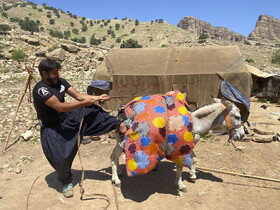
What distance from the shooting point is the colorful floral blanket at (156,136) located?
3.46 metres

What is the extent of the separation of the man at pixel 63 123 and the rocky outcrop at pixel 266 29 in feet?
360

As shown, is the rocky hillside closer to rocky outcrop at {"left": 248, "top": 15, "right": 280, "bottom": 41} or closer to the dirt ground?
the dirt ground

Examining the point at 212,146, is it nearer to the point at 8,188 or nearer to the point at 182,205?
the point at 182,205

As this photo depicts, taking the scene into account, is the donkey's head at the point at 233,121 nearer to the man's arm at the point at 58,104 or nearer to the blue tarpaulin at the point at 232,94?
the man's arm at the point at 58,104

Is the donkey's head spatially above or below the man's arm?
below

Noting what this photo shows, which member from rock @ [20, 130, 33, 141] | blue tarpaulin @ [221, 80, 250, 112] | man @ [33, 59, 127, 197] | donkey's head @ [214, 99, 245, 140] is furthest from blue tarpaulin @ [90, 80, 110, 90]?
donkey's head @ [214, 99, 245, 140]

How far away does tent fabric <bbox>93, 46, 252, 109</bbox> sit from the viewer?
7.06 m

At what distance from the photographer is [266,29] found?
101 meters

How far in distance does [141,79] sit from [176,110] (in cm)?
417

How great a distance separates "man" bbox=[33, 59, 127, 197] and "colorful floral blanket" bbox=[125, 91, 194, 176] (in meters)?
0.36

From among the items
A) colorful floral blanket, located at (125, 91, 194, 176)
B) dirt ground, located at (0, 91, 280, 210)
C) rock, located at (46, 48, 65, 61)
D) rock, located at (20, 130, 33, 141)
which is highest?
rock, located at (46, 48, 65, 61)

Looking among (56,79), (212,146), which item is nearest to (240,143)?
(212,146)

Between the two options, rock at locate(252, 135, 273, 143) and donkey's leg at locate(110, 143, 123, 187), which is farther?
rock at locate(252, 135, 273, 143)

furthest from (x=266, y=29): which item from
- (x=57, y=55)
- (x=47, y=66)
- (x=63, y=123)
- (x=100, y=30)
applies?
(x=47, y=66)
